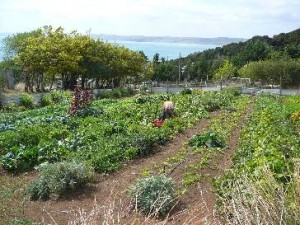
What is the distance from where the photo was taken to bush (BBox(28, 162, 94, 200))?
8.15 metres

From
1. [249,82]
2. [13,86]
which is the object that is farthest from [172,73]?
[13,86]

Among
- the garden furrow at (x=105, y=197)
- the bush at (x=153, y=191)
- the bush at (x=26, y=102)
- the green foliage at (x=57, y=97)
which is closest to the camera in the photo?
the bush at (x=153, y=191)

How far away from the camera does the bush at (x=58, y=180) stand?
26.7ft

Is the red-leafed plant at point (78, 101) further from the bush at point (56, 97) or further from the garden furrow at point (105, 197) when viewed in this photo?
the bush at point (56, 97)

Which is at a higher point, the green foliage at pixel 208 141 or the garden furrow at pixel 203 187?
the green foliage at pixel 208 141

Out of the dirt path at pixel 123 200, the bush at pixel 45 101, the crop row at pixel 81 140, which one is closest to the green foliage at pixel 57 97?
the bush at pixel 45 101

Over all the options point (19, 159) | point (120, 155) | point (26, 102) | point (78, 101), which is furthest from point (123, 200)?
point (26, 102)

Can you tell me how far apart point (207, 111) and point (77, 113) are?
23.9ft

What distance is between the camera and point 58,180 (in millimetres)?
8242

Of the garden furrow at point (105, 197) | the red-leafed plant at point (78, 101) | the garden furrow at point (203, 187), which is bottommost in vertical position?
the garden furrow at point (105, 197)

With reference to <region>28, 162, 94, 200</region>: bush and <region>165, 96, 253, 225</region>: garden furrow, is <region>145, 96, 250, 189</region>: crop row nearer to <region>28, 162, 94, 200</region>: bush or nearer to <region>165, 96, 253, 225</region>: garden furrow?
<region>165, 96, 253, 225</region>: garden furrow

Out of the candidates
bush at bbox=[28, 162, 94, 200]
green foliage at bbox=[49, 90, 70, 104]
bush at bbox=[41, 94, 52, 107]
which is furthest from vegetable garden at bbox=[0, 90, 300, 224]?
green foliage at bbox=[49, 90, 70, 104]

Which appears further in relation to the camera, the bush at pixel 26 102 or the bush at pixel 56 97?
the bush at pixel 56 97

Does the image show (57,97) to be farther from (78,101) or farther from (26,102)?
(78,101)
